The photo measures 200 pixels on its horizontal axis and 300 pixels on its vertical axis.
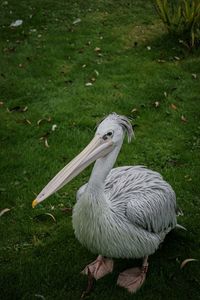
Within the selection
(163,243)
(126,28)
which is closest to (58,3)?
(126,28)

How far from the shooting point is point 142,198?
393 centimetres

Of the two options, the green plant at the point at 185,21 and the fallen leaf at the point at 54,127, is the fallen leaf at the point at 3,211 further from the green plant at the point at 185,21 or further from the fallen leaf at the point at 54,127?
the green plant at the point at 185,21

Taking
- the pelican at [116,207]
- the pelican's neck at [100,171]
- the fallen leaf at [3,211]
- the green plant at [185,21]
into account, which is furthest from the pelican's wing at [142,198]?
the green plant at [185,21]

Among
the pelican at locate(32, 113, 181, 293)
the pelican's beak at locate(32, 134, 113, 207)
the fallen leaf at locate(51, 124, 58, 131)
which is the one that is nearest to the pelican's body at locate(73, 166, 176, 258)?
the pelican at locate(32, 113, 181, 293)

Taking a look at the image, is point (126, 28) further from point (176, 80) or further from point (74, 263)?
point (74, 263)

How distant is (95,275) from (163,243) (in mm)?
854

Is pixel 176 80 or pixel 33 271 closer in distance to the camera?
pixel 33 271

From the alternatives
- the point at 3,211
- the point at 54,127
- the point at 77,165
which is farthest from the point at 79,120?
the point at 77,165

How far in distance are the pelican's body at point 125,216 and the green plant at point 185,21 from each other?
4.99 meters

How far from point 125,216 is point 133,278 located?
0.66 m

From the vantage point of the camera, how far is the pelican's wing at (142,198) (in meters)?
3.84

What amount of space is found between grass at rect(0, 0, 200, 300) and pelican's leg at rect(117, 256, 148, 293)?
0.07 meters

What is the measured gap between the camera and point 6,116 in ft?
22.7

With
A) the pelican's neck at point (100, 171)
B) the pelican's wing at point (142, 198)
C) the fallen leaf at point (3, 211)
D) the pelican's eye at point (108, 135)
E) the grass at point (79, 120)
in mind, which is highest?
the pelican's eye at point (108, 135)
